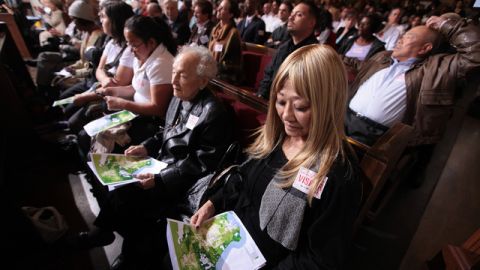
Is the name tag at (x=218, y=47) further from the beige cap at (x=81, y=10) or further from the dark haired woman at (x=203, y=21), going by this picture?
the beige cap at (x=81, y=10)

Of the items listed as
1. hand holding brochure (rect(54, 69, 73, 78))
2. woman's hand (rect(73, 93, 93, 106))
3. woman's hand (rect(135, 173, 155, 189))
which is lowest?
woman's hand (rect(135, 173, 155, 189))

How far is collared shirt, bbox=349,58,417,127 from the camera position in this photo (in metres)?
1.84

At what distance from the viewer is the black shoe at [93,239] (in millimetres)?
1457

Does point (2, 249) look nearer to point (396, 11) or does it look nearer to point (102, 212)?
point (102, 212)

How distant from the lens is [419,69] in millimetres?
1805

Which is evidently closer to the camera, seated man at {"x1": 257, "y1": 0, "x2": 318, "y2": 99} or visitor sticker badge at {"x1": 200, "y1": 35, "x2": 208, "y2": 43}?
seated man at {"x1": 257, "y1": 0, "x2": 318, "y2": 99}

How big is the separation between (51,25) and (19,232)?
14.2 ft

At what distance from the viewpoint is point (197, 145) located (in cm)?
141

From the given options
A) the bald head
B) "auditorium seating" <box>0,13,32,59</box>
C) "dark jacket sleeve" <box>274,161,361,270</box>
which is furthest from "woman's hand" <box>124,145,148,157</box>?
"auditorium seating" <box>0,13,32,59</box>

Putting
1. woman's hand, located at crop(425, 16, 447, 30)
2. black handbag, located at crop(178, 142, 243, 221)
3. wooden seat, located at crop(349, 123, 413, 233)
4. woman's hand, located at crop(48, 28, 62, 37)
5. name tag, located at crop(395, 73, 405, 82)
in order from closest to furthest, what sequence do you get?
wooden seat, located at crop(349, 123, 413, 233)
black handbag, located at crop(178, 142, 243, 221)
name tag, located at crop(395, 73, 405, 82)
woman's hand, located at crop(425, 16, 447, 30)
woman's hand, located at crop(48, 28, 62, 37)

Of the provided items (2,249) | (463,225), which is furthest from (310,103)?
(463,225)

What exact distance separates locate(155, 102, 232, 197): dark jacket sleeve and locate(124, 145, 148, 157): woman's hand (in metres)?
0.33

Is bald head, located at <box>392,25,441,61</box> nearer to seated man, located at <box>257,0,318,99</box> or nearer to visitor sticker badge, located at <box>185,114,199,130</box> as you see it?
seated man, located at <box>257,0,318,99</box>

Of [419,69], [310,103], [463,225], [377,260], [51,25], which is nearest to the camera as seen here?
[310,103]
